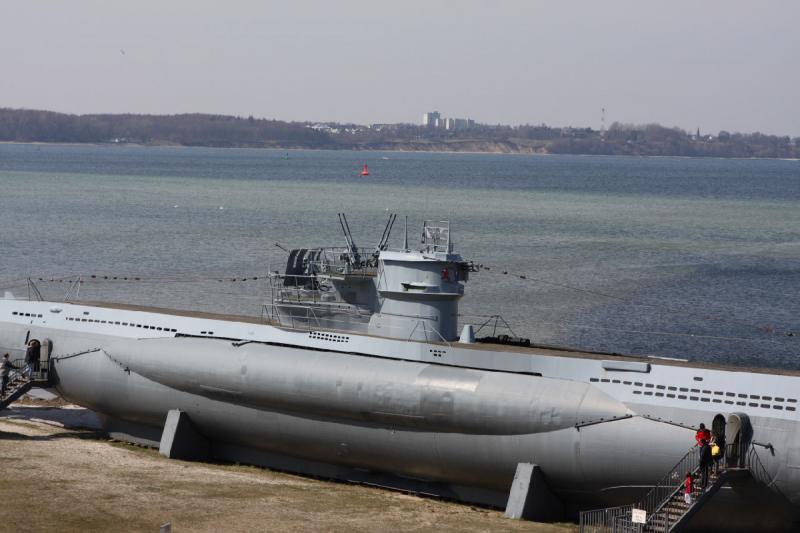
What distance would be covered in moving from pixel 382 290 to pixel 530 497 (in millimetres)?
8476

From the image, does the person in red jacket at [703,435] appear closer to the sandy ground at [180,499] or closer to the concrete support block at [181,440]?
the sandy ground at [180,499]

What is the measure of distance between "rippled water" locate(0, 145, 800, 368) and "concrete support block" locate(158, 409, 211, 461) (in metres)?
9.39

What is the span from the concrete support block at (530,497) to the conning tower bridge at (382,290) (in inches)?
234

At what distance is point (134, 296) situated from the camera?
6650 centimetres

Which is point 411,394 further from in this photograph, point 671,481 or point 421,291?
point 671,481

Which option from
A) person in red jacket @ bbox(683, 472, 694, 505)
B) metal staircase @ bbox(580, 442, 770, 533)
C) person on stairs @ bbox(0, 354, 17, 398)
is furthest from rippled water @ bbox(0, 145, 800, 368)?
person in red jacket @ bbox(683, 472, 694, 505)

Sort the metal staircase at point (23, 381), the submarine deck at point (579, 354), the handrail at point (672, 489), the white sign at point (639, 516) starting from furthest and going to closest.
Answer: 1. the metal staircase at point (23, 381)
2. the submarine deck at point (579, 354)
3. the handrail at point (672, 489)
4. the white sign at point (639, 516)

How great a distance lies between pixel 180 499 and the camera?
1228 inches

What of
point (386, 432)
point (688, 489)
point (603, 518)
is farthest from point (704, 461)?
point (386, 432)

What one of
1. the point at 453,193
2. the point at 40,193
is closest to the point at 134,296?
the point at 40,193

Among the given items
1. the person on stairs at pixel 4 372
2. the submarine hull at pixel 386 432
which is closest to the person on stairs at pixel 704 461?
the submarine hull at pixel 386 432

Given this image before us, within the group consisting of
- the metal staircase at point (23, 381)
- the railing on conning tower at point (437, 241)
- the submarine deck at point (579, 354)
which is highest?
the railing on conning tower at point (437, 241)

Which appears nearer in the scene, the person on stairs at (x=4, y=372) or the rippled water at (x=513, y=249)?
the person on stairs at (x=4, y=372)

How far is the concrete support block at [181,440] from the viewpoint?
36531 mm
